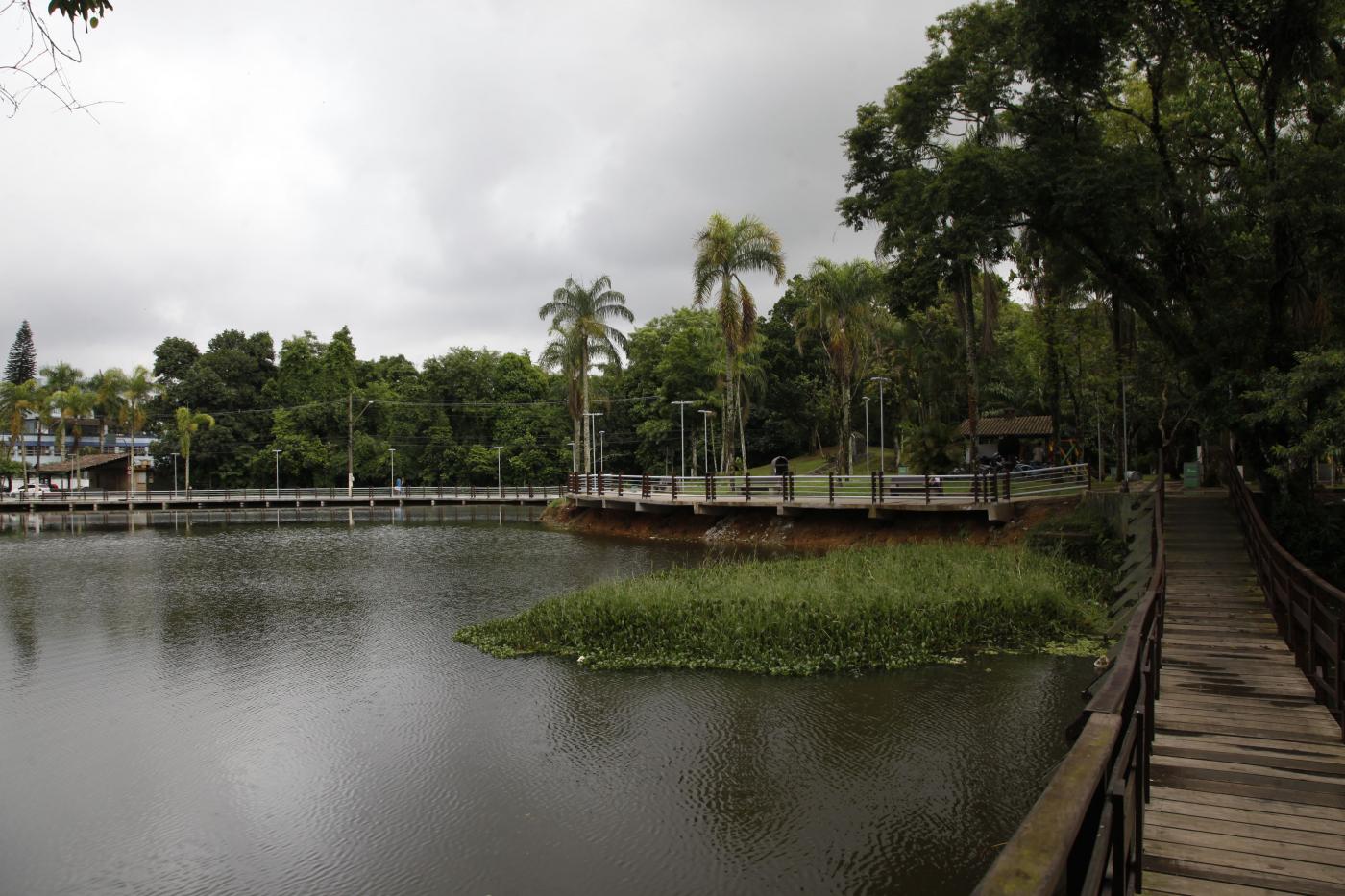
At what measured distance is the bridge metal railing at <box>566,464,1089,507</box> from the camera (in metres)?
23.1

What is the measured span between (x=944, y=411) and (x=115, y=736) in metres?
45.0

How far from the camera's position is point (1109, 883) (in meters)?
3.21

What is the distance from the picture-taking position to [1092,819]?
9.77ft

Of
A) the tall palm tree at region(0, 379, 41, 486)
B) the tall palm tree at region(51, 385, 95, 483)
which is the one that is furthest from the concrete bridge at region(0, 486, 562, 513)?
the tall palm tree at region(0, 379, 41, 486)

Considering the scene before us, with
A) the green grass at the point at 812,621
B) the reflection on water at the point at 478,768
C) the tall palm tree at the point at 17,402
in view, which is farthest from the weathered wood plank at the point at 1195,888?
the tall palm tree at the point at 17,402

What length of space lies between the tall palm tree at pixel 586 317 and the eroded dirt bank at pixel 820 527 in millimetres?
10138

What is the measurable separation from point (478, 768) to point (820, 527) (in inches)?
781

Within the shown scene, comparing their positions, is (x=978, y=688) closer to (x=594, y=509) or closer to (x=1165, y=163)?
(x=1165, y=163)

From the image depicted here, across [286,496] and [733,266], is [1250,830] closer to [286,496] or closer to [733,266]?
[733,266]

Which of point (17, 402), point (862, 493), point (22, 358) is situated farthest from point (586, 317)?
point (22, 358)

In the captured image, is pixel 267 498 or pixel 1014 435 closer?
pixel 1014 435

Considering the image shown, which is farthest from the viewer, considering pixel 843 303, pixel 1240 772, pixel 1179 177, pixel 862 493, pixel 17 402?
pixel 17 402

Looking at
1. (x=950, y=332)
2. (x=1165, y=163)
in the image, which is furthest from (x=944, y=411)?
(x=1165, y=163)

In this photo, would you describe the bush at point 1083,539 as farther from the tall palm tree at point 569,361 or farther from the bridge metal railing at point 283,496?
the bridge metal railing at point 283,496
